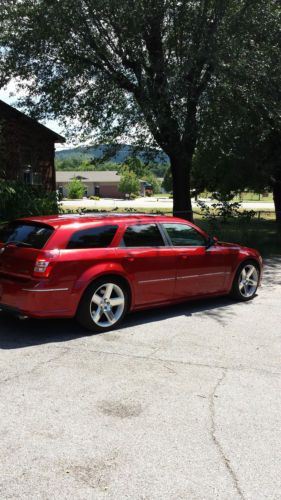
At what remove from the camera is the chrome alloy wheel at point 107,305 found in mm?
6023

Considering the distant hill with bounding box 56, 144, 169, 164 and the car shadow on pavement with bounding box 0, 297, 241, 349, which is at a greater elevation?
the distant hill with bounding box 56, 144, 169, 164

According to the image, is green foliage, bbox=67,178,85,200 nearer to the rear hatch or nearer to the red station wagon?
the red station wagon

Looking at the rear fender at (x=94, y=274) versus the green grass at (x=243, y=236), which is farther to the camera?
the green grass at (x=243, y=236)

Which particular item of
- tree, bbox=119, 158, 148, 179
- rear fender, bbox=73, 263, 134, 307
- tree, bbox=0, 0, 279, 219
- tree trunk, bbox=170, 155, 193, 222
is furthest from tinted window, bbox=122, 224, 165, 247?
tree, bbox=119, 158, 148, 179

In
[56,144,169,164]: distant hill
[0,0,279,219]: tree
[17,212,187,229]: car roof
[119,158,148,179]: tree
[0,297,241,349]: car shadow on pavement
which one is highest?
[0,0,279,219]: tree

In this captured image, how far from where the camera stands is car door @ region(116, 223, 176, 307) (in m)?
6.36

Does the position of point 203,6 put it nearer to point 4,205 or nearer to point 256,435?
point 4,205

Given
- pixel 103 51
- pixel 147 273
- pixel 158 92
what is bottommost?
pixel 147 273

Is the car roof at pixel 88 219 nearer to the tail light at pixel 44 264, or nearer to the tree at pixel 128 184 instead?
the tail light at pixel 44 264

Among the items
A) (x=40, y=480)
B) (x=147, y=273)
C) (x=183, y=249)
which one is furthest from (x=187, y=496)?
(x=183, y=249)

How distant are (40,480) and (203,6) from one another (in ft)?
41.8

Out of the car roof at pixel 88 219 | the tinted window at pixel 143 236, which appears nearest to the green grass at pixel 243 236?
the car roof at pixel 88 219

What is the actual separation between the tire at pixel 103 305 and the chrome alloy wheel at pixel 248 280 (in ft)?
8.01

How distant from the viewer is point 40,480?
3.00 m
